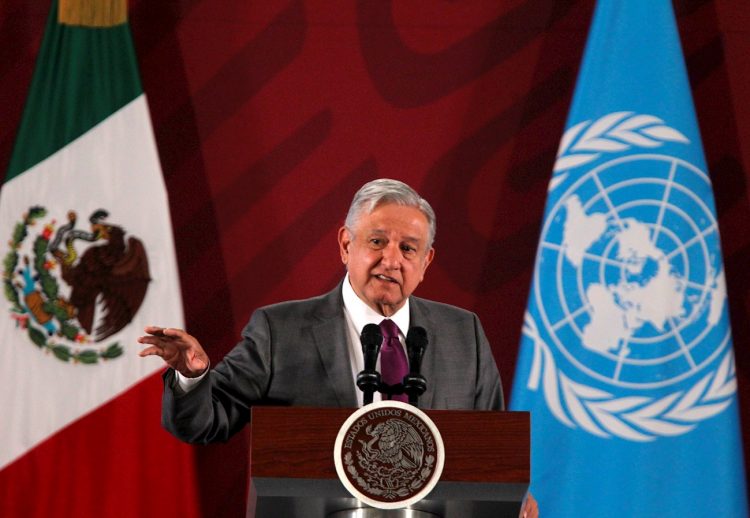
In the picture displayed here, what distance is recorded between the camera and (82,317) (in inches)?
181

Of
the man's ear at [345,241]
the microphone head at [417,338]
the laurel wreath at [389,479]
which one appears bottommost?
the laurel wreath at [389,479]

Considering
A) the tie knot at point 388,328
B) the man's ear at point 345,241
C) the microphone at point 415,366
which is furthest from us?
the man's ear at point 345,241

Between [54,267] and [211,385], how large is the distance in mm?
2082

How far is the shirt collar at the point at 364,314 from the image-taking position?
2.91 metres

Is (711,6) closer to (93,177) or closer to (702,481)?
(702,481)

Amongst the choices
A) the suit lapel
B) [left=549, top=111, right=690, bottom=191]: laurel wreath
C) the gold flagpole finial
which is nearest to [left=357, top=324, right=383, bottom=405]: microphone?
the suit lapel

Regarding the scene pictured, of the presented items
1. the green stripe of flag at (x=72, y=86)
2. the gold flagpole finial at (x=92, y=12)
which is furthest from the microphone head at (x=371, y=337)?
the gold flagpole finial at (x=92, y=12)

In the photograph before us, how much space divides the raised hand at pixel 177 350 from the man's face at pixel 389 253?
22.8 inches

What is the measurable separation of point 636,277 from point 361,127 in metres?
1.29

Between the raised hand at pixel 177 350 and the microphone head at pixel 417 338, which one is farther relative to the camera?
the microphone head at pixel 417 338

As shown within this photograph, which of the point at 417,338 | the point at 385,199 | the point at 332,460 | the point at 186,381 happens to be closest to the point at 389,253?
the point at 385,199

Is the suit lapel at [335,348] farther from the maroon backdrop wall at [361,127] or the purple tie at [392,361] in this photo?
the maroon backdrop wall at [361,127]

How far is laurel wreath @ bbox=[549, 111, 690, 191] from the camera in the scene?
4.82 m

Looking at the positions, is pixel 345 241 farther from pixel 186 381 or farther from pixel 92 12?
pixel 92 12
